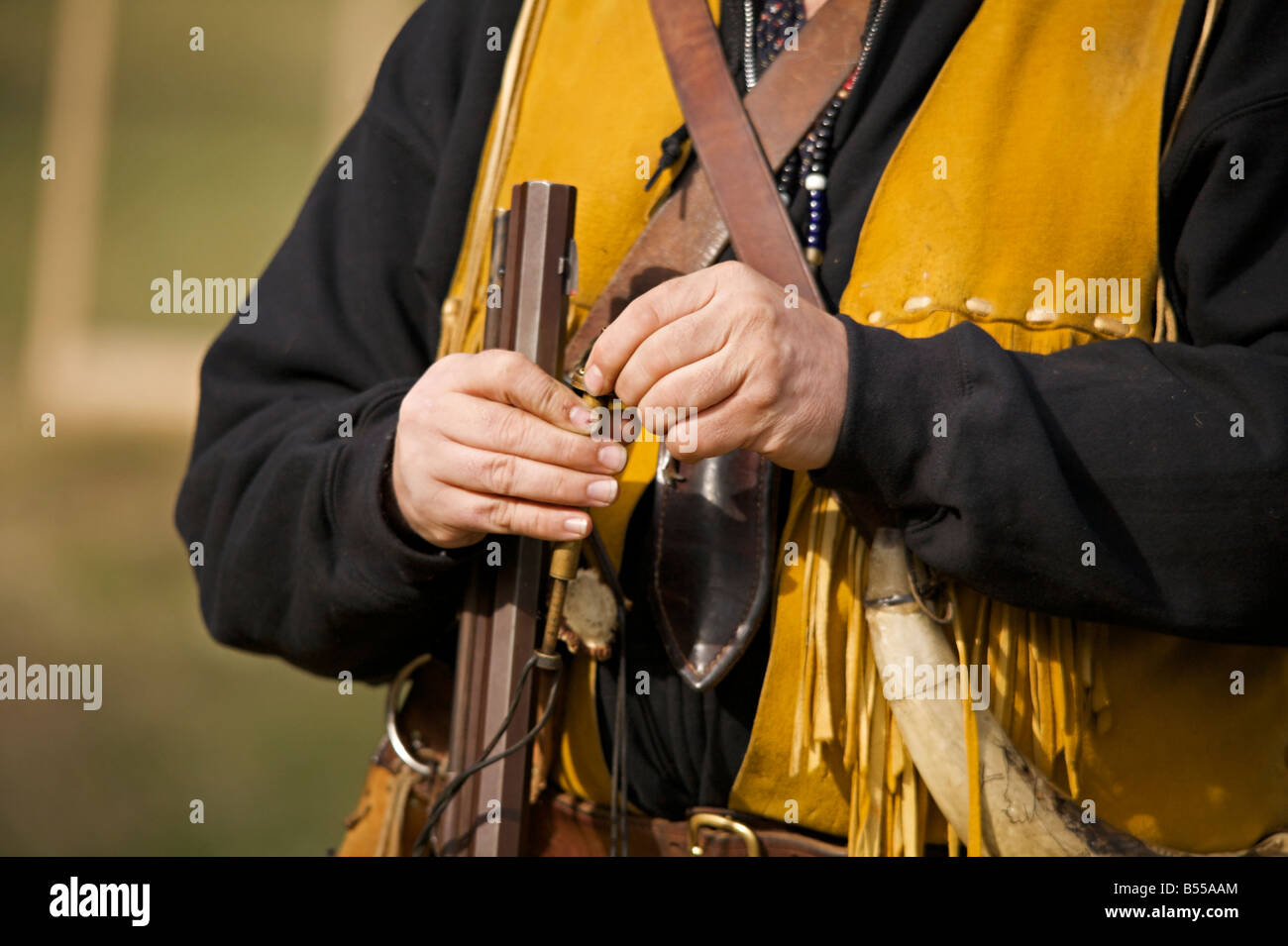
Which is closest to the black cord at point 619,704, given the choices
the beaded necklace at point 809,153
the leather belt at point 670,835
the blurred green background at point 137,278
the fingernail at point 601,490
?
the leather belt at point 670,835

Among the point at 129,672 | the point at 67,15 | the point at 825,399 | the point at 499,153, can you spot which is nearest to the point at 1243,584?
the point at 825,399

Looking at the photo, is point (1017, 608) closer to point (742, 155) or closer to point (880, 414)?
point (880, 414)

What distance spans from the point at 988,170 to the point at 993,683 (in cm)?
52

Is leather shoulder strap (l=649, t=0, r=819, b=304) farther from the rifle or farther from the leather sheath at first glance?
the rifle

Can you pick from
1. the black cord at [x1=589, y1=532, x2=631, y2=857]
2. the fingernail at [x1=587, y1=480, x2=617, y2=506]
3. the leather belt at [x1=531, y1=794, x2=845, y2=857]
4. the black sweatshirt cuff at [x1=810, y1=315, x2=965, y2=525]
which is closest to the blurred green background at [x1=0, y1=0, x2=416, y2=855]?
the leather belt at [x1=531, y1=794, x2=845, y2=857]

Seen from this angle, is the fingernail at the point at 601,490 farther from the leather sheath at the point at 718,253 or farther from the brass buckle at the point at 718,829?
the brass buckle at the point at 718,829

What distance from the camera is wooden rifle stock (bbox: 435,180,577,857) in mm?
1156

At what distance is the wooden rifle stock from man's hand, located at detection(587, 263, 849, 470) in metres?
0.15

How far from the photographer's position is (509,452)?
42.1 inches

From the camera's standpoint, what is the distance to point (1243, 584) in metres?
1.04

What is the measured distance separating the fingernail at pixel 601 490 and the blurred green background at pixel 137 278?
9.62 feet

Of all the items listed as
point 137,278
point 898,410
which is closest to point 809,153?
point 898,410

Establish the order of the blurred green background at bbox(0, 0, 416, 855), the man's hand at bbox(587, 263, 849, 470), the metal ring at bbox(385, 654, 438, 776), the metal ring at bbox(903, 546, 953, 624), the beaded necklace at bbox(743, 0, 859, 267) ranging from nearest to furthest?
the man's hand at bbox(587, 263, 849, 470)
the metal ring at bbox(903, 546, 953, 624)
the beaded necklace at bbox(743, 0, 859, 267)
the metal ring at bbox(385, 654, 438, 776)
the blurred green background at bbox(0, 0, 416, 855)

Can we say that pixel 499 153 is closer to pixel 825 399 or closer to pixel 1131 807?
pixel 825 399
